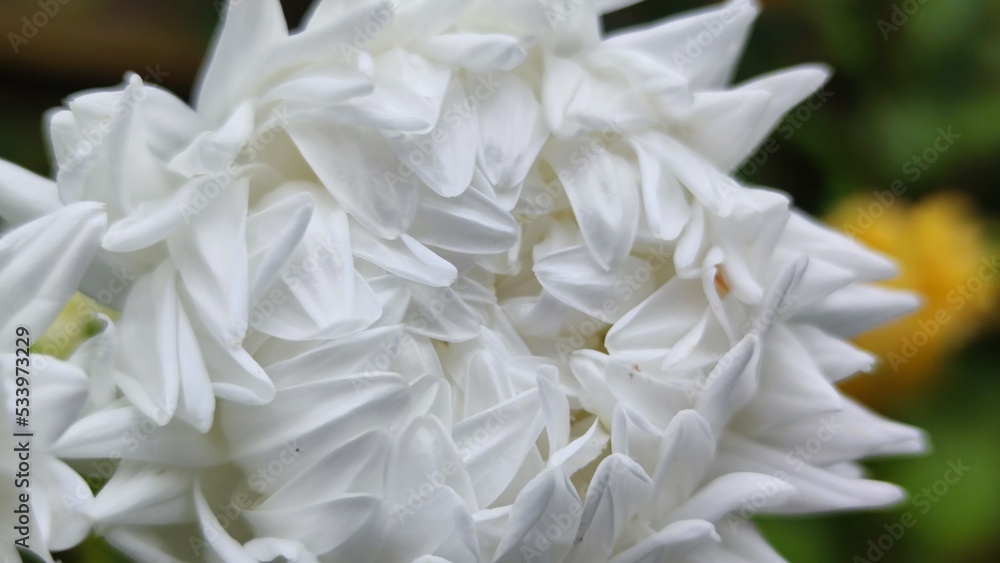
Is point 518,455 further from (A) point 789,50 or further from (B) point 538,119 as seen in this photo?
(A) point 789,50

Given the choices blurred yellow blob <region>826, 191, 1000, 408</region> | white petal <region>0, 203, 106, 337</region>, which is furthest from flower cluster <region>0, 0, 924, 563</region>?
blurred yellow blob <region>826, 191, 1000, 408</region>

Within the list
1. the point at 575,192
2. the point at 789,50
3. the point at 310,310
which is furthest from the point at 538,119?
the point at 789,50

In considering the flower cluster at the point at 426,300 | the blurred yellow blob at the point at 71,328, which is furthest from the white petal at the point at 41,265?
the blurred yellow blob at the point at 71,328

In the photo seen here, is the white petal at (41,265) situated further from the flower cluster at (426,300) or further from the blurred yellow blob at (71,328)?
the blurred yellow blob at (71,328)

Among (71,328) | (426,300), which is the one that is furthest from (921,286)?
(71,328)

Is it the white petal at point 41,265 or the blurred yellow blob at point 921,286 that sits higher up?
the white petal at point 41,265

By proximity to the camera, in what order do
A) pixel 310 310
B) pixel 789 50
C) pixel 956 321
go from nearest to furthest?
pixel 310 310 → pixel 956 321 → pixel 789 50

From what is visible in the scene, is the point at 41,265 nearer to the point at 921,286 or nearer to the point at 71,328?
the point at 71,328
